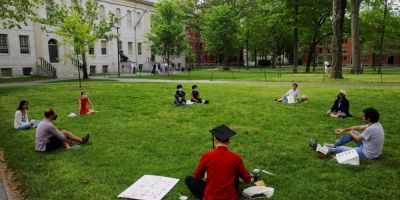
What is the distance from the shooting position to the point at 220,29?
54.2 metres

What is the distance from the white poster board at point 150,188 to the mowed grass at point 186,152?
0.16 m

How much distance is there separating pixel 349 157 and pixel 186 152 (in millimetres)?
3631

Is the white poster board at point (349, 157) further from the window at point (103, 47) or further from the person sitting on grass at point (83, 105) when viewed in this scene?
the window at point (103, 47)

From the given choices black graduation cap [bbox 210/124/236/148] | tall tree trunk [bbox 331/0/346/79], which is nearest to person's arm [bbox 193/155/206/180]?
black graduation cap [bbox 210/124/236/148]

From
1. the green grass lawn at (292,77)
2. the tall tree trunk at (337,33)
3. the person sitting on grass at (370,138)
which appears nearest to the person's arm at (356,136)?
the person sitting on grass at (370,138)

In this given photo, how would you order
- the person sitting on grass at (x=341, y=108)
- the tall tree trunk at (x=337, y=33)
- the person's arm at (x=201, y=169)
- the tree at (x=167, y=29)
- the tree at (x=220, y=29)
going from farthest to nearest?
the tree at (x=220, y=29)
the tree at (x=167, y=29)
the tall tree trunk at (x=337, y=33)
the person sitting on grass at (x=341, y=108)
the person's arm at (x=201, y=169)

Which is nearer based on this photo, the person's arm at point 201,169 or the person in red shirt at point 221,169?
the person in red shirt at point 221,169

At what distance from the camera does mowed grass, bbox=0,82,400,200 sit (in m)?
5.74

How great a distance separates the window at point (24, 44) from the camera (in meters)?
39.6

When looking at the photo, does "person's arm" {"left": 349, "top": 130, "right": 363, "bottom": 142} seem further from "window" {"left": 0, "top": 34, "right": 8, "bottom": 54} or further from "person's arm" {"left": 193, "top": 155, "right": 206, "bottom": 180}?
"window" {"left": 0, "top": 34, "right": 8, "bottom": 54}

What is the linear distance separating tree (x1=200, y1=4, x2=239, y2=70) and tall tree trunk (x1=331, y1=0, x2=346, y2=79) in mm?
26540

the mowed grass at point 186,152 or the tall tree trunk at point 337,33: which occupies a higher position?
the tall tree trunk at point 337,33

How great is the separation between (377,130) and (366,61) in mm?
96618

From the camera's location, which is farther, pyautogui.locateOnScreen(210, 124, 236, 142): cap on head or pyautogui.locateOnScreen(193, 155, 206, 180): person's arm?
pyautogui.locateOnScreen(193, 155, 206, 180): person's arm
